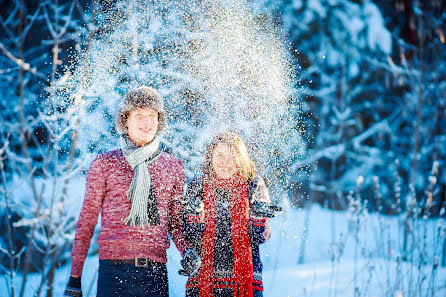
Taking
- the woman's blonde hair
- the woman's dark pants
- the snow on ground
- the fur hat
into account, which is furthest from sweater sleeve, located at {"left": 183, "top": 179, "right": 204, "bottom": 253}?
the snow on ground

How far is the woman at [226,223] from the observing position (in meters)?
2.04

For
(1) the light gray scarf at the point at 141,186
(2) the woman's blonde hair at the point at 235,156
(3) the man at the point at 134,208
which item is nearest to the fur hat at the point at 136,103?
(3) the man at the point at 134,208

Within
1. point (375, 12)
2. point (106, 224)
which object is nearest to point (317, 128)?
point (375, 12)

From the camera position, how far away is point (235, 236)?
2.07 m

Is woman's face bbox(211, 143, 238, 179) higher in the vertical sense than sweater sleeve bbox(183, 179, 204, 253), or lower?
higher

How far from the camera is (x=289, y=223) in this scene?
532cm

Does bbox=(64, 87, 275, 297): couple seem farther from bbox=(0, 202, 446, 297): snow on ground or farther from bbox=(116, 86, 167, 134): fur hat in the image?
bbox=(0, 202, 446, 297): snow on ground

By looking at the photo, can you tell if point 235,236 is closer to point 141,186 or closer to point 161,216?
point 161,216

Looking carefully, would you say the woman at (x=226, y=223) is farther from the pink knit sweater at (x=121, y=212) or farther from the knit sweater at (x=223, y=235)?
A: the pink knit sweater at (x=121, y=212)

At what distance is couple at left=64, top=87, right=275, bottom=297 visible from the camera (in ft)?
6.43

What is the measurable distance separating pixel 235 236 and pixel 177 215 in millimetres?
344

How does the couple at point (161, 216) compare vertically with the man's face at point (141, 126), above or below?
below

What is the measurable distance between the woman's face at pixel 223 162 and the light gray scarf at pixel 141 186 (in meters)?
0.33

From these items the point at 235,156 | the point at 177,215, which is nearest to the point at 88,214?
the point at 177,215
